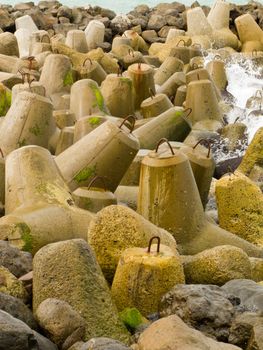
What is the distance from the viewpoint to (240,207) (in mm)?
5637

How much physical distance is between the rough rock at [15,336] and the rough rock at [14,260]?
2.66 ft

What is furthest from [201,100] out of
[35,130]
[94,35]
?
[94,35]

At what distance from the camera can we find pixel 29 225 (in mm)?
4348

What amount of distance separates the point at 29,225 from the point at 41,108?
7.32ft

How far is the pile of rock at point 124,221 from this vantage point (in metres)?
3.26

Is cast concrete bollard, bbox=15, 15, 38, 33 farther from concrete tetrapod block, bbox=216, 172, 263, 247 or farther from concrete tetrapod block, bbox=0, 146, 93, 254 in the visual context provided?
concrete tetrapod block, bbox=0, 146, 93, 254

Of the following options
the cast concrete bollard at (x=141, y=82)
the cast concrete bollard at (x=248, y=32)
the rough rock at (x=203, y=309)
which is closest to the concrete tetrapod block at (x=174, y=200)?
the rough rock at (x=203, y=309)

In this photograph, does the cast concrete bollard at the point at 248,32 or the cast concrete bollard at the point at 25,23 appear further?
the cast concrete bollard at the point at 248,32

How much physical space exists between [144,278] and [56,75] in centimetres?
546

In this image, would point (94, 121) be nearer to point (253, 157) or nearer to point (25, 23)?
point (253, 157)

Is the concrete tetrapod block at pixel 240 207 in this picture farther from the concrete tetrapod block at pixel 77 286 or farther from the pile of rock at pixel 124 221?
the concrete tetrapod block at pixel 77 286

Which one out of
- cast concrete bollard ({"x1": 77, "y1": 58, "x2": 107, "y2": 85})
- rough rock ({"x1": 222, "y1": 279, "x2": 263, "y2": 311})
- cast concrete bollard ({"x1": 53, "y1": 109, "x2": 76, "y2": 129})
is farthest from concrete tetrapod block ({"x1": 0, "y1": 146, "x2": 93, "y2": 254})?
cast concrete bollard ({"x1": 77, "y1": 58, "x2": 107, "y2": 85})

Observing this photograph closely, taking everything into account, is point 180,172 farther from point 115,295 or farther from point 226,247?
point 115,295

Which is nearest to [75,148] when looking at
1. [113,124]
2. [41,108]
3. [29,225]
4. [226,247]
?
[113,124]
